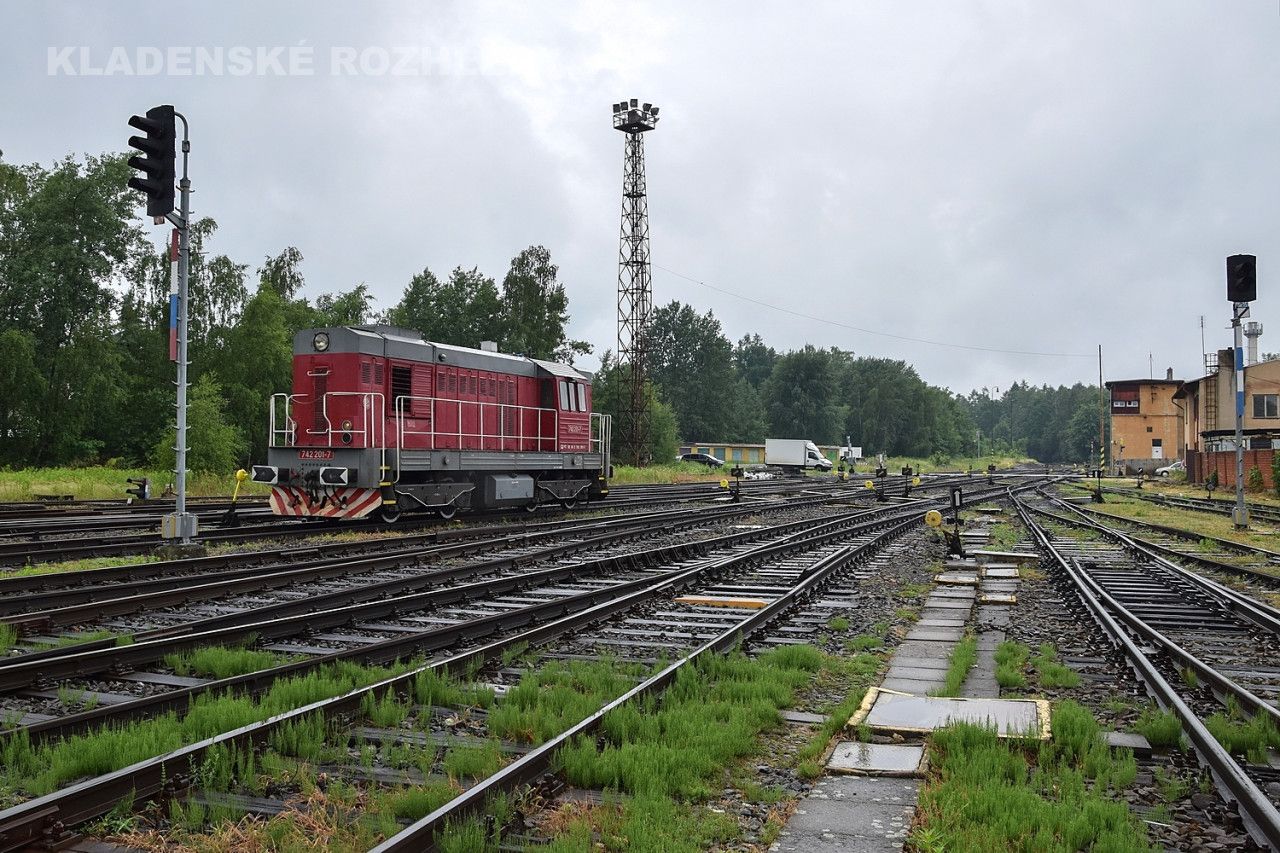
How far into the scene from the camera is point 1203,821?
4.70m

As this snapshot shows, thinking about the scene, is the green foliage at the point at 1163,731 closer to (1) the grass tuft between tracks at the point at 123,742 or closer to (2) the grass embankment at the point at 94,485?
(1) the grass tuft between tracks at the point at 123,742

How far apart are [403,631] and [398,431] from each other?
32.9 ft

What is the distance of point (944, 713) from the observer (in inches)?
256

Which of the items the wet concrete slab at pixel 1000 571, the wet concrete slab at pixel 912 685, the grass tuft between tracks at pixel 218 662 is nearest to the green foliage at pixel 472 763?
the grass tuft between tracks at pixel 218 662

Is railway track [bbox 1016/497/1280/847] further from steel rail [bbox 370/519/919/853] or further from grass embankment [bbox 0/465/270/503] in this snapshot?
grass embankment [bbox 0/465/270/503]

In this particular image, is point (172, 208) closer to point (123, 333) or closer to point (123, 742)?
point (123, 742)

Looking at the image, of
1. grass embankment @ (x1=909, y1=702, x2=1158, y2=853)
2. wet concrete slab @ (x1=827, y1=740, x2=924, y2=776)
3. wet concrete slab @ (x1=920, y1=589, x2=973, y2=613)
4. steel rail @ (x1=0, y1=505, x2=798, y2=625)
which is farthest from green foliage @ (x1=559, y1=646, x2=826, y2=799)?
steel rail @ (x1=0, y1=505, x2=798, y2=625)

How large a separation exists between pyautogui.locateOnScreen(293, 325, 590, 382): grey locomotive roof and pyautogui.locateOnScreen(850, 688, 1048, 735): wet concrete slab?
1411 centimetres

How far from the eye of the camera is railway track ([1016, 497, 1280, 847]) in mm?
5227

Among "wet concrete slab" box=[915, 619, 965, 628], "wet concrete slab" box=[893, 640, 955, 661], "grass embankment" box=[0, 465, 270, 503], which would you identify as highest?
"grass embankment" box=[0, 465, 270, 503]

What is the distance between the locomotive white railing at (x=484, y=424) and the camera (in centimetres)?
1967

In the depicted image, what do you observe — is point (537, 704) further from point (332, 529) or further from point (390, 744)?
point (332, 529)

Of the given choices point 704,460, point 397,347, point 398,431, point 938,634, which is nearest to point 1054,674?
point 938,634

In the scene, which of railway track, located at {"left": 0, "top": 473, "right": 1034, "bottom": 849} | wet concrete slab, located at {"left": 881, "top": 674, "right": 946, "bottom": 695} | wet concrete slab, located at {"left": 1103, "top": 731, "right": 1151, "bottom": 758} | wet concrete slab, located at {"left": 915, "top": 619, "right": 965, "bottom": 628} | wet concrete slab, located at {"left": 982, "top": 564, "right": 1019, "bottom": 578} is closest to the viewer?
railway track, located at {"left": 0, "top": 473, "right": 1034, "bottom": 849}
